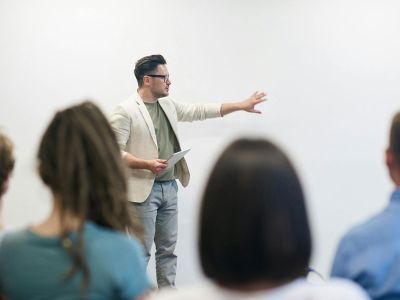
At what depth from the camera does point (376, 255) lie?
→ 47.8 inches

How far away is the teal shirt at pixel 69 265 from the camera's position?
41.8 inches

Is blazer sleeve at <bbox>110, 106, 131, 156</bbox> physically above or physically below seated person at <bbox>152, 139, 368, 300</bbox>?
below

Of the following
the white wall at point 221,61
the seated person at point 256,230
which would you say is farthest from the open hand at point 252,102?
the seated person at point 256,230

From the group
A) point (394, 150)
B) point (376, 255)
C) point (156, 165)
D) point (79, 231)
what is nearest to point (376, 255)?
point (376, 255)

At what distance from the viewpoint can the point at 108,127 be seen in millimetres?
1188

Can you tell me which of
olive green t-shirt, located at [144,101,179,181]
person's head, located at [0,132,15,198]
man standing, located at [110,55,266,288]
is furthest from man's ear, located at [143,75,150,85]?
person's head, located at [0,132,15,198]

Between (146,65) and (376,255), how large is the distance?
7.07 feet

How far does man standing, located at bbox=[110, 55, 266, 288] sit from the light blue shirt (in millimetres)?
1769

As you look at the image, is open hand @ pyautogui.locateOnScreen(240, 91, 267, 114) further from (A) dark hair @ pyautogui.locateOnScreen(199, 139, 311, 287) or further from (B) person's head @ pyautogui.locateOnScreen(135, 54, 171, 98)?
(A) dark hair @ pyautogui.locateOnScreen(199, 139, 311, 287)

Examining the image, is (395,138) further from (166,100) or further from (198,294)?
(166,100)

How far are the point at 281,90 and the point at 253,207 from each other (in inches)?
105

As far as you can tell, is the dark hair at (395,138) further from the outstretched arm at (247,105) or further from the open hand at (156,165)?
the outstretched arm at (247,105)

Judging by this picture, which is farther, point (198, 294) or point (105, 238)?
point (105, 238)

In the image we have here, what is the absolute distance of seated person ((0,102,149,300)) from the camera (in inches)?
41.9
